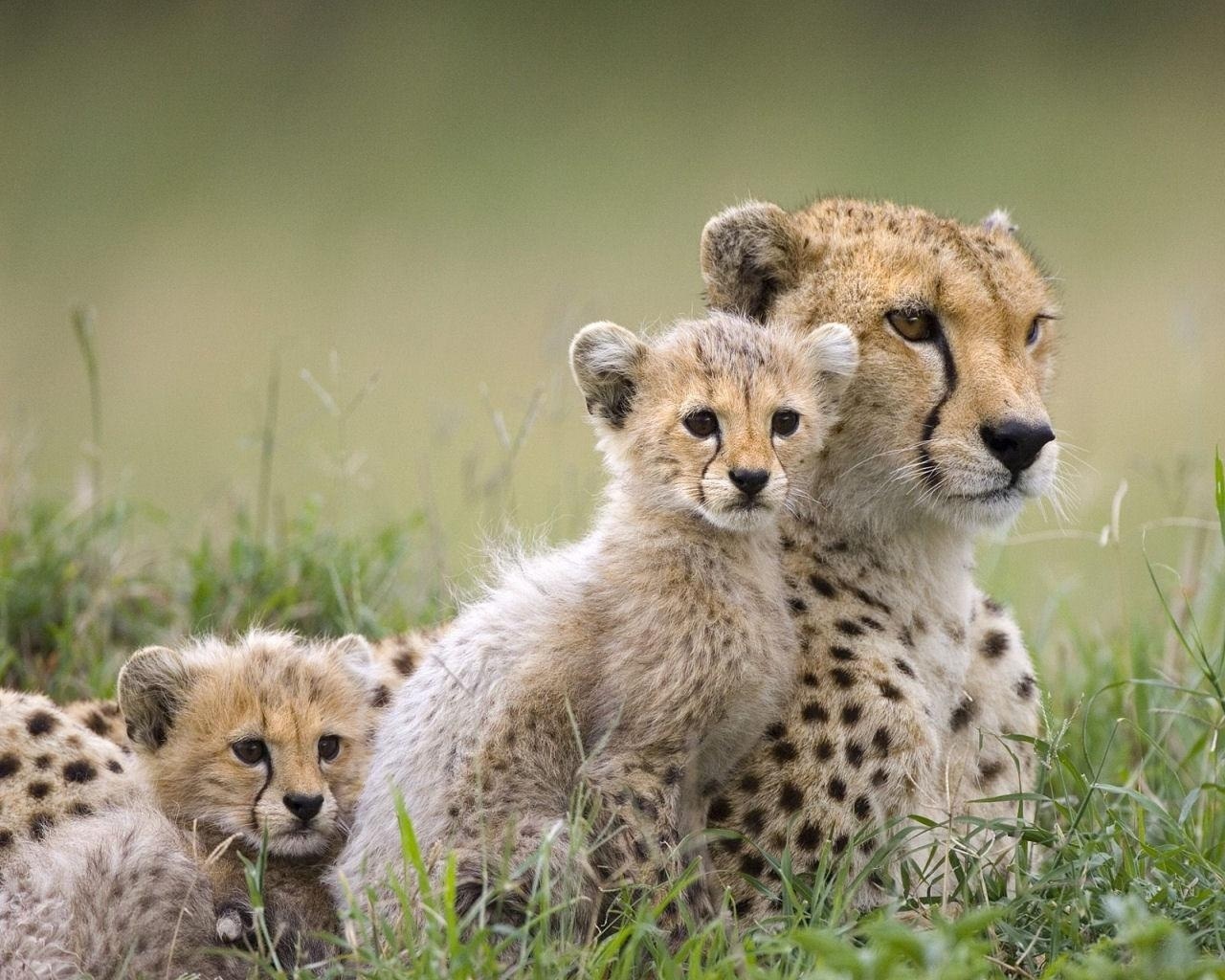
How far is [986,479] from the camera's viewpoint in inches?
133

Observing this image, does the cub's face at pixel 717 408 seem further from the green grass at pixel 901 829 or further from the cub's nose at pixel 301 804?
the cub's nose at pixel 301 804

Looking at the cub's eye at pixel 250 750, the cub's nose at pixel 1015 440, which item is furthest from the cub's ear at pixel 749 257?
the cub's eye at pixel 250 750

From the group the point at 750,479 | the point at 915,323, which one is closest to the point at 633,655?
the point at 750,479

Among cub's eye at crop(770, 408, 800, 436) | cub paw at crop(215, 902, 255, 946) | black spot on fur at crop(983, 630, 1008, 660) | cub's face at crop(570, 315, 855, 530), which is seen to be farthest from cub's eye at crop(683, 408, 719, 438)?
cub paw at crop(215, 902, 255, 946)

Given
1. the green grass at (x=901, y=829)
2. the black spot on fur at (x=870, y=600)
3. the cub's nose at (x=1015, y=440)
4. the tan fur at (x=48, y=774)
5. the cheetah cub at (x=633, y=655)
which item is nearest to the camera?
the green grass at (x=901, y=829)

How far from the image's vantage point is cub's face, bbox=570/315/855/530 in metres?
3.14

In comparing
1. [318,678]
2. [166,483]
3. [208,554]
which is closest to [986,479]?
[318,678]

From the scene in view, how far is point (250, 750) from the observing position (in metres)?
3.43

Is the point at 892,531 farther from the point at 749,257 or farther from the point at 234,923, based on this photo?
the point at 234,923

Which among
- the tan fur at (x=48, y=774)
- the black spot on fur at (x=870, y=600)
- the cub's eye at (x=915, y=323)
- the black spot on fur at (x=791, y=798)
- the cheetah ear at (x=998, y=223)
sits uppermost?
the cheetah ear at (x=998, y=223)

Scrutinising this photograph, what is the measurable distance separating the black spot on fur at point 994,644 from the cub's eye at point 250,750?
5.03ft

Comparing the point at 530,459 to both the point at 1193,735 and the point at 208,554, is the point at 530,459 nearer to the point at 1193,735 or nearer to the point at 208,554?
the point at 208,554

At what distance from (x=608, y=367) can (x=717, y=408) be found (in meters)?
0.32

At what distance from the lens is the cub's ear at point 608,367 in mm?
3398
